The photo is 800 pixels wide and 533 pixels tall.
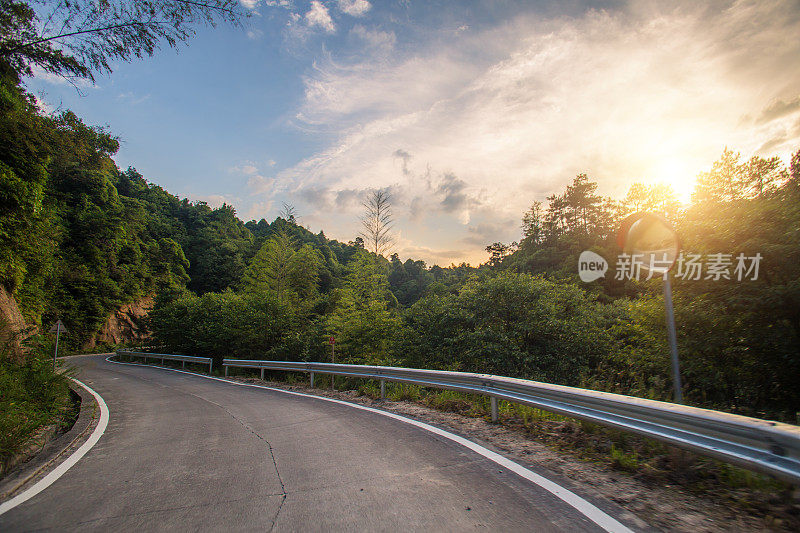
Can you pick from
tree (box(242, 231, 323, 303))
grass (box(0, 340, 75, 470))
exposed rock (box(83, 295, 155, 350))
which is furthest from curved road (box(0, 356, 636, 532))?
exposed rock (box(83, 295, 155, 350))

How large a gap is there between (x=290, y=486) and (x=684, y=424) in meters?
3.45

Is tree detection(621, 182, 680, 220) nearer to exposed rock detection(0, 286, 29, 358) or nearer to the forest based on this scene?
the forest

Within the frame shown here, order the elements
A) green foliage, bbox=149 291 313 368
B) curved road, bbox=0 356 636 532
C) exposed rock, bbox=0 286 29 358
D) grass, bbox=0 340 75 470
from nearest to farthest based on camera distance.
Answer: curved road, bbox=0 356 636 532
grass, bbox=0 340 75 470
exposed rock, bbox=0 286 29 358
green foliage, bbox=149 291 313 368

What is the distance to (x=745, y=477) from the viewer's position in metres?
A: 3.06

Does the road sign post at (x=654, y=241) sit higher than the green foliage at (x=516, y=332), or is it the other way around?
the road sign post at (x=654, y=241)

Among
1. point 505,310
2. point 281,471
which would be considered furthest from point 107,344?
point 281,471

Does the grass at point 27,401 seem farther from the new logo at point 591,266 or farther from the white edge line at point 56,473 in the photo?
the new logo at point 591,266

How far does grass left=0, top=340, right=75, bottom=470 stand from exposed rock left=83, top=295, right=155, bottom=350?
3531cm

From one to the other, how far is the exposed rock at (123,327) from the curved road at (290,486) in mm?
43109

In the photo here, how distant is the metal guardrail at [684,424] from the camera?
2.43 m

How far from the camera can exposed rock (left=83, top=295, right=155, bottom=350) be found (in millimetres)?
41281

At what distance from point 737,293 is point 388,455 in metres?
8.11

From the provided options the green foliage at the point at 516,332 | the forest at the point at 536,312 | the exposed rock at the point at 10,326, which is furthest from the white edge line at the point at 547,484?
the exposed rock at the point at 10,326

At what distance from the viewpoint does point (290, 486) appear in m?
3.31
